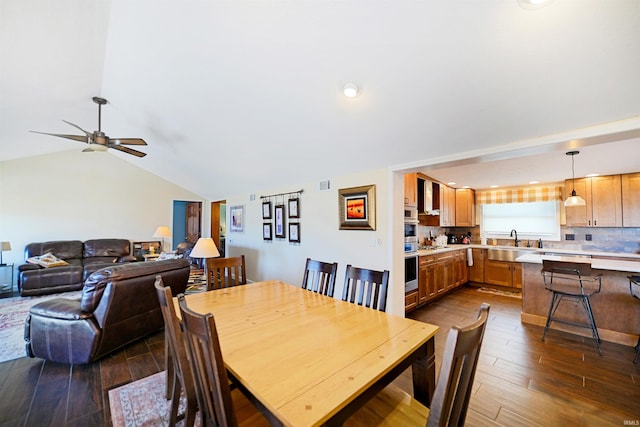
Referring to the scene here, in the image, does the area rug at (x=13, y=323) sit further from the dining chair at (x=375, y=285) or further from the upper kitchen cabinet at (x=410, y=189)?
the upper kitchen cabinet at (x=410, y=189)

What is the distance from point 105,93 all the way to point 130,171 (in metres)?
3.76

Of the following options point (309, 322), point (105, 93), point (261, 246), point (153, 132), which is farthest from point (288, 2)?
point (261, 246)

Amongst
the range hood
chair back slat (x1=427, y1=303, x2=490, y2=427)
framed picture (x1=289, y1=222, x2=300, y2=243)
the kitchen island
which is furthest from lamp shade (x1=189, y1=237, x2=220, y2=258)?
the kitchen island

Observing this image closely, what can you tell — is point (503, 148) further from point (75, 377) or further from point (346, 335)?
point (75, 377)

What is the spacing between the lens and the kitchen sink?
5055mm

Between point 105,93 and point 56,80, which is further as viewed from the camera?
point 105,93

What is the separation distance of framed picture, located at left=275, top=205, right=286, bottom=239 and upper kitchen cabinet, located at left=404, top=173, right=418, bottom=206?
7.26ft

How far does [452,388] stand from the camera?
2.63 ft

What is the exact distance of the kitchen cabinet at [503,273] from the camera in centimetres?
503

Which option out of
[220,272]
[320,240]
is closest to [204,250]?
[220,272]

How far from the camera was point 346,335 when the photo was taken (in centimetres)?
136

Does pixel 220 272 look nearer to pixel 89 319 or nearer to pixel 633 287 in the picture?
pixel 89 319

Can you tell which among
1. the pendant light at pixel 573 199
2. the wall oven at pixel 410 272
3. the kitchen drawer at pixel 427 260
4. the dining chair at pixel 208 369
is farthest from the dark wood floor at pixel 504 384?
the pendant light at pixel 573 199

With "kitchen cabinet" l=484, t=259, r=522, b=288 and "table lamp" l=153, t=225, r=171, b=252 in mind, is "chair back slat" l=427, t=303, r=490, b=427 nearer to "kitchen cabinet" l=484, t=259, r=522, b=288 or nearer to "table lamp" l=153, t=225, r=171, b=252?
"kitchen cabinet" l=484, t=259, r=522, b=288
